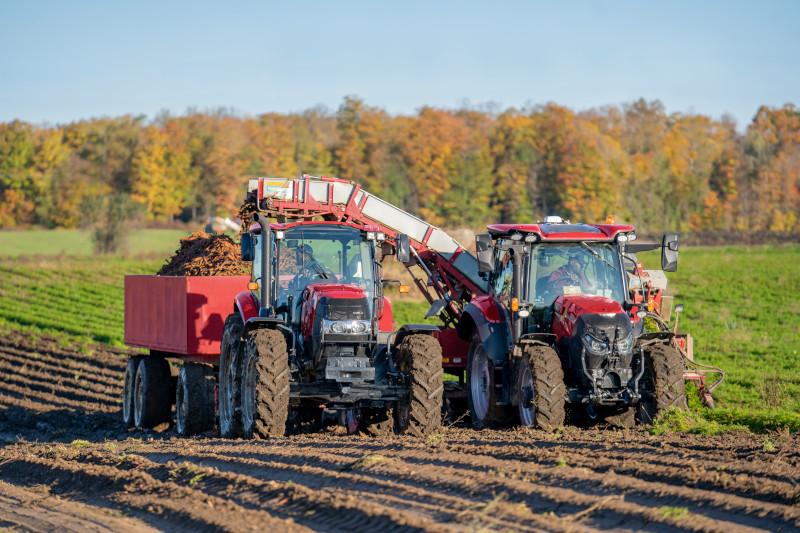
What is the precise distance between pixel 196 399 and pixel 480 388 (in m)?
3.80

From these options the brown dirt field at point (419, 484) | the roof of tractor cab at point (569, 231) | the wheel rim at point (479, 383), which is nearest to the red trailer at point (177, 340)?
the brown dirt field at point (419, 484)

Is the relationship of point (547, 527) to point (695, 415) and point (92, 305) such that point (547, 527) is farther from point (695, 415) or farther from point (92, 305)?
point (92, 305)

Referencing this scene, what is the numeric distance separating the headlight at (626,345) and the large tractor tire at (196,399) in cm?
554

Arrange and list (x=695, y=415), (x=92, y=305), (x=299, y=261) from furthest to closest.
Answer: (x=92, y=305)
(x=299, y=261)
(x=695, y=415)

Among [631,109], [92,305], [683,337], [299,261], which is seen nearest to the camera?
[299,261]

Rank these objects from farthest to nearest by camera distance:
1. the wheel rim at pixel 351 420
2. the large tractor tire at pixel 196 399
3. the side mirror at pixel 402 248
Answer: the large tractor tire at pixel 196 399
the wheel rim at pixel 351 420
the side mirror at pixel 402 248

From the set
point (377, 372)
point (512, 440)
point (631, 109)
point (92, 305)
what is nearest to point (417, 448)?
point (512, 440)

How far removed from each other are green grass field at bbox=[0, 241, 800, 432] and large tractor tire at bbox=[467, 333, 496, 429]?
6.84 feet

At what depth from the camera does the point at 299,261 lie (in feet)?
36.2

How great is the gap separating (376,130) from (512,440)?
59893 mm

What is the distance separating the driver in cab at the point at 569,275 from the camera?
10727 millimetres

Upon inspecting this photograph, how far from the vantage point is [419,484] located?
698cm

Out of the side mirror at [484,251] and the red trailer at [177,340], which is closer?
the side mirror at [484,251]

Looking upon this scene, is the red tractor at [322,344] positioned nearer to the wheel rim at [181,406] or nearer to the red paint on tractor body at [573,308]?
the wheel rim at [181,406]
